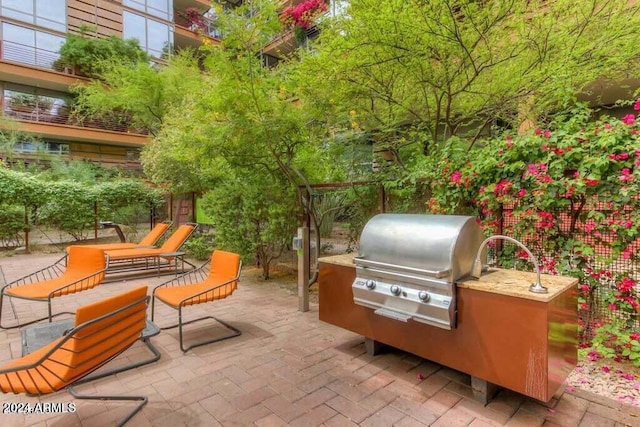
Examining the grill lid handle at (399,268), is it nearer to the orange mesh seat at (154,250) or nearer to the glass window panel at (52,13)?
the orange mesh seat at (154,250)

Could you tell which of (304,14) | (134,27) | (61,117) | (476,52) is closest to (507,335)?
(476,52)

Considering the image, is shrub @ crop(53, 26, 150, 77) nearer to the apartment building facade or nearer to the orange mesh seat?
the apartment building facade

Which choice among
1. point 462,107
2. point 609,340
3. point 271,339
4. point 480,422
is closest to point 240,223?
point 271,339

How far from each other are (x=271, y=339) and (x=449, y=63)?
3.80 meters

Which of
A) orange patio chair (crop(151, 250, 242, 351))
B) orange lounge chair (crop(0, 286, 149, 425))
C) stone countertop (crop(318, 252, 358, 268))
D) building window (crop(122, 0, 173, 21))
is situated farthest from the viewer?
building window (crop(122, 0, 173, 21))

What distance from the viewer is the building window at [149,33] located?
18.8 metres

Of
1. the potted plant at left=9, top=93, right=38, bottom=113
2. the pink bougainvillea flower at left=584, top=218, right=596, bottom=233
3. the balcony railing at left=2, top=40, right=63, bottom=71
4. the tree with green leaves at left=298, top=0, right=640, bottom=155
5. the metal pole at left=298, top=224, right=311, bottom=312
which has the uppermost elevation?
the balcony railing at left=2, top=40, right=63, bottom=71

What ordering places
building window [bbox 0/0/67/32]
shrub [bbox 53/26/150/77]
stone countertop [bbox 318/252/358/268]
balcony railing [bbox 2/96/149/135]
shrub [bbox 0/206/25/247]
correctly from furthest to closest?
shrub [bbox 53/26/150/77]
balcony railing [bbox 2/96/149/135]
building window [bbox 0/0/67/32]
shrub [bbox 0/206/25/247]
stone countertop [bbox 318/252/358/268]

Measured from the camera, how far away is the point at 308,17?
4.74m

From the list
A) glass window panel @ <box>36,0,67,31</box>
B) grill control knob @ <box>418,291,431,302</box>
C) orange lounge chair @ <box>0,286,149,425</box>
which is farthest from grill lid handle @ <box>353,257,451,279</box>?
glass window panel @ <box>36,0,67,31</box>

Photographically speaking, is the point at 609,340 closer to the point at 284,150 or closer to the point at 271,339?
the point at 271,339

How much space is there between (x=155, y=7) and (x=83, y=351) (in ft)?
77.5

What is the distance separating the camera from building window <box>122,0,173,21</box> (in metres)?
19.3

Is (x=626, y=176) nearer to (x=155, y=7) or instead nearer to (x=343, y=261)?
(x=343, y=261)
